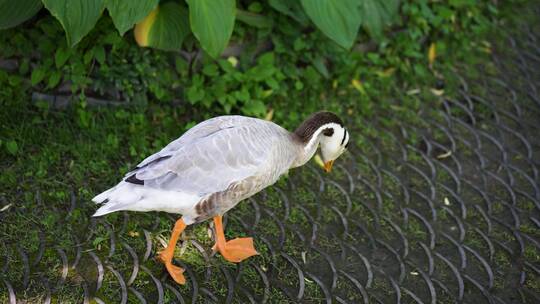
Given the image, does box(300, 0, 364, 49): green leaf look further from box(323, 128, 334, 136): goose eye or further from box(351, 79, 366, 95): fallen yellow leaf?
box(323, 128, 334, 136): goose eye

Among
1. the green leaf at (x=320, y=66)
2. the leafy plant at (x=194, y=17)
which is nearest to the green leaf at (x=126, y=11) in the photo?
the leafy plant at (x=194, y=17)

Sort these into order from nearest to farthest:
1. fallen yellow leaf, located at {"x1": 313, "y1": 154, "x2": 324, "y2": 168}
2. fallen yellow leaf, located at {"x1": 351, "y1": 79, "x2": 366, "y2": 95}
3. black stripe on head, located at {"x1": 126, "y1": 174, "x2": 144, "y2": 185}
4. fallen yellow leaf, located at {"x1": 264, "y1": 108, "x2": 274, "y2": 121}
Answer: black stripe on head, located at {"x1": 126, "y1": 174, "x2": 144, "y2": 185}
fallen yellow leaf, located at {"x1": 313, "y1": 154, "x2": 324, "y2": 168}
fallen yellow leaf, located at {"x1": 264, "y1": 108, "x2": 274, "y2": 121}
fallen yellow leaf, located at {"x1": 351, "y1": 79, "x2": 366, "y2": 95}

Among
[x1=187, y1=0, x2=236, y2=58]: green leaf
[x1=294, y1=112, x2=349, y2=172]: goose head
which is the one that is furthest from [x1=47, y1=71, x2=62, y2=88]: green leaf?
[x1=294, y1=112, x2=349, y2=172]: goose head

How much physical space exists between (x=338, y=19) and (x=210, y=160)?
1.42 meters

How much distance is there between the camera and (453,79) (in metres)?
4.99

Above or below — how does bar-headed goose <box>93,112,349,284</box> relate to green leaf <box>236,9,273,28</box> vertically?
below

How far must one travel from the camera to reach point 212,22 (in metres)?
3.74

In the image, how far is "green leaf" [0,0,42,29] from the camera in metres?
3.69

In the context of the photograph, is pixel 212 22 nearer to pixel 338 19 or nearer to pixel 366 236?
pixel 338 19

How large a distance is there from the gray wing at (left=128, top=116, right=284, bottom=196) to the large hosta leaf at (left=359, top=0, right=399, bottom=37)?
1.59 metres

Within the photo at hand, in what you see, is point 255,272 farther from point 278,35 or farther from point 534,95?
point 534,95

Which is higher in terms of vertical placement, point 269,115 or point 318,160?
point 269,115

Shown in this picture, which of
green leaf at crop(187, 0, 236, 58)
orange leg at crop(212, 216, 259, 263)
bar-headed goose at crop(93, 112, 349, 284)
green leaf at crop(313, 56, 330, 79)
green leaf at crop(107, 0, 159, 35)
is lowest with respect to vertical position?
orange leg at crop(212, 216, 259, 263)

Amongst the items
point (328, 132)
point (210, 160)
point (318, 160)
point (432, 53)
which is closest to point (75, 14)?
point (210, 160)
